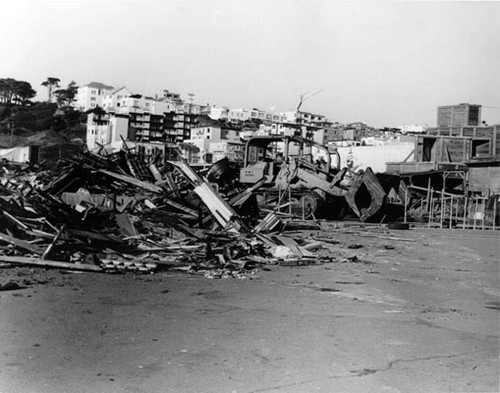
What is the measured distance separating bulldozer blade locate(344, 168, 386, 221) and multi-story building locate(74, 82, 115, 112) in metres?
147

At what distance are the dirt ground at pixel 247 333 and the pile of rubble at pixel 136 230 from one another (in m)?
0.70

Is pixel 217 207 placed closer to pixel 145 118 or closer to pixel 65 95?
pixel 145 118

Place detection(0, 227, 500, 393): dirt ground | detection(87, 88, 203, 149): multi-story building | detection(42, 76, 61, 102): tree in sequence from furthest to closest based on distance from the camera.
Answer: detection(42, 76, 61, 102): tree
detection(87, 88, 203, 149): multi-story building
detection(0, 227, 500, 393): dirt ground

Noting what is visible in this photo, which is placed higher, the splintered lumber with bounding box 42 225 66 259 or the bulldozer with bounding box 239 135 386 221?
the bulldozer with bounding box 239 135 386 221

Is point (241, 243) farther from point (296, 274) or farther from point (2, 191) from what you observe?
point (2, 191)

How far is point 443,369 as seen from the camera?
16.5ft

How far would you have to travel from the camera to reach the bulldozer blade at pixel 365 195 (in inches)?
876

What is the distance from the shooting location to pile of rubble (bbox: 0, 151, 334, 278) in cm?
950

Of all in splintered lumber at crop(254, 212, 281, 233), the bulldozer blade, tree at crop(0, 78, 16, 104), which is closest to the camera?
splintered lumber at crop(254, 212, 281, 233)

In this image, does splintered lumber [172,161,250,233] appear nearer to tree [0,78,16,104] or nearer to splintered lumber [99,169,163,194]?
splintered lumber [99,169,163,194]

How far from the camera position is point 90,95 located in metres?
161

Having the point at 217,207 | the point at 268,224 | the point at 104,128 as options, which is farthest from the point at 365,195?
the point at 104,128

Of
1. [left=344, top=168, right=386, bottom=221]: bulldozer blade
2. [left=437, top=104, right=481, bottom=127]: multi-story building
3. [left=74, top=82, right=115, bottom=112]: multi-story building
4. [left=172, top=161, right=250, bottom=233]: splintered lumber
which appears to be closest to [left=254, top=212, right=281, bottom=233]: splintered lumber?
A: [left=172, top=161, right=250, bottom=233]: splintered lumber

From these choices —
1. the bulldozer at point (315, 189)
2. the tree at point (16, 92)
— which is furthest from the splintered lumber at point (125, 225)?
the tree at point (16, 92)
